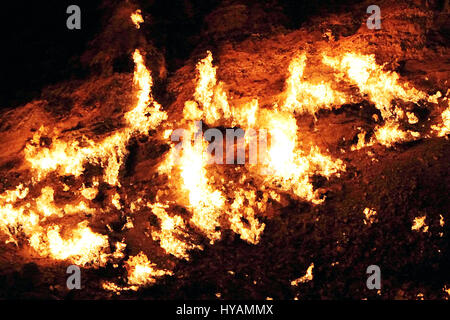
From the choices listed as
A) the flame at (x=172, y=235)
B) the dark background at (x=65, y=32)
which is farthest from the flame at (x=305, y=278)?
the dark background at (x=65, y=32)

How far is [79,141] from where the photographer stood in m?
7.73

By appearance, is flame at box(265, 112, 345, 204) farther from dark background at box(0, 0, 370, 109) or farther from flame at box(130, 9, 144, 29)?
flame at box(130, 9, 144, 29)

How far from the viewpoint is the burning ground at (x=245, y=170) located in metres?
5.49

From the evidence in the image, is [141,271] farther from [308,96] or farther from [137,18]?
[137,18]

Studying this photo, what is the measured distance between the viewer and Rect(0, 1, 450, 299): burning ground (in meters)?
5.49

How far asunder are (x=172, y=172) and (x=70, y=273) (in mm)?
2592

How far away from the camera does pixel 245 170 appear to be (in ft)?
23.1

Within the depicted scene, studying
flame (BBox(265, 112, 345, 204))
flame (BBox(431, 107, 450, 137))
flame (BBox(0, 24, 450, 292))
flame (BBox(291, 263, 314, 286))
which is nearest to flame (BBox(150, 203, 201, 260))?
flame (BBox(0, 24, 450, 292))

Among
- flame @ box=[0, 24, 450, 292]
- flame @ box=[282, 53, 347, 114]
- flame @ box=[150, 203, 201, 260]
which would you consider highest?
flame @ box=[282, 53, 347, 114]

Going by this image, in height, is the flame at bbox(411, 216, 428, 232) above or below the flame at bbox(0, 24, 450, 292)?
below

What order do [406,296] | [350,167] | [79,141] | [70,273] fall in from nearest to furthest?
[406,296], [70,273], [350,167], [79,141]

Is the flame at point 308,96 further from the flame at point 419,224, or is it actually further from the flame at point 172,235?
the flame at point 172,235
